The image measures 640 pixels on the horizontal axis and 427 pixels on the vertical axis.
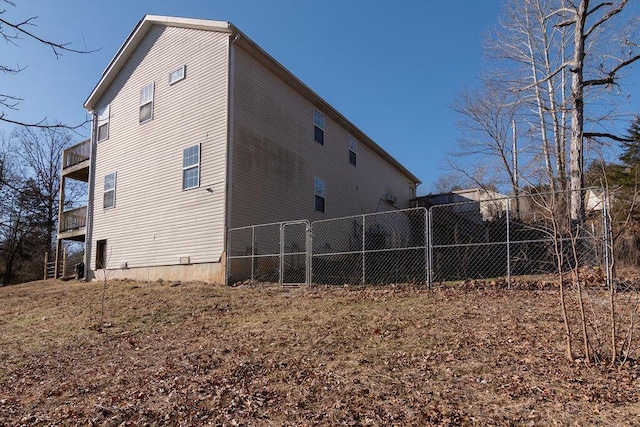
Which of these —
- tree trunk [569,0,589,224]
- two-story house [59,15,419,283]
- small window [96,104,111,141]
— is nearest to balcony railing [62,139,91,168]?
two-story house [59,15,419,283]

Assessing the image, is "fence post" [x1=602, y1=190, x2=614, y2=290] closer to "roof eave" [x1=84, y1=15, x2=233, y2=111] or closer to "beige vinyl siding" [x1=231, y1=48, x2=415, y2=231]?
"beige vinyl siding" [x1=231, y1=48, x2=415, y2=231]

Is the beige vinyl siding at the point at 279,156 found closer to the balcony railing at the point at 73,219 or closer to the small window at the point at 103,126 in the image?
the small window at the point at 103,126

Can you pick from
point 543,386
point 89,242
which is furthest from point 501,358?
point 89,242

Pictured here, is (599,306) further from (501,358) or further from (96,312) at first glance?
(96,312)

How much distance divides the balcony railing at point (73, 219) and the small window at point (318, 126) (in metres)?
9.36

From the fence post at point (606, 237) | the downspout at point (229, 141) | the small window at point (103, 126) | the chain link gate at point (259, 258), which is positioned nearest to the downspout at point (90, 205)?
the small window at point (103, 126)

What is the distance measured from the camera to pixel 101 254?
15695mm

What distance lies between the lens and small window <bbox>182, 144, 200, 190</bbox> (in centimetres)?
1271

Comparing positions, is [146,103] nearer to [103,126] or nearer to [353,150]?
[103,126]

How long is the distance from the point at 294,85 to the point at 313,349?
1120cm

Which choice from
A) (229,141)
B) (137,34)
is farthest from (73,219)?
(229,141)

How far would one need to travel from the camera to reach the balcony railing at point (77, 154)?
17562 millimetres

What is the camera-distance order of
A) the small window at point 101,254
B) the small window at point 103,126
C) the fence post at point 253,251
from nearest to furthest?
the fence post at point 253,251 < the small window at point 101,254 < the small window at point 103,126

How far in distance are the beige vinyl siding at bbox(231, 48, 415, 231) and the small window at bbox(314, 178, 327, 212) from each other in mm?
227
